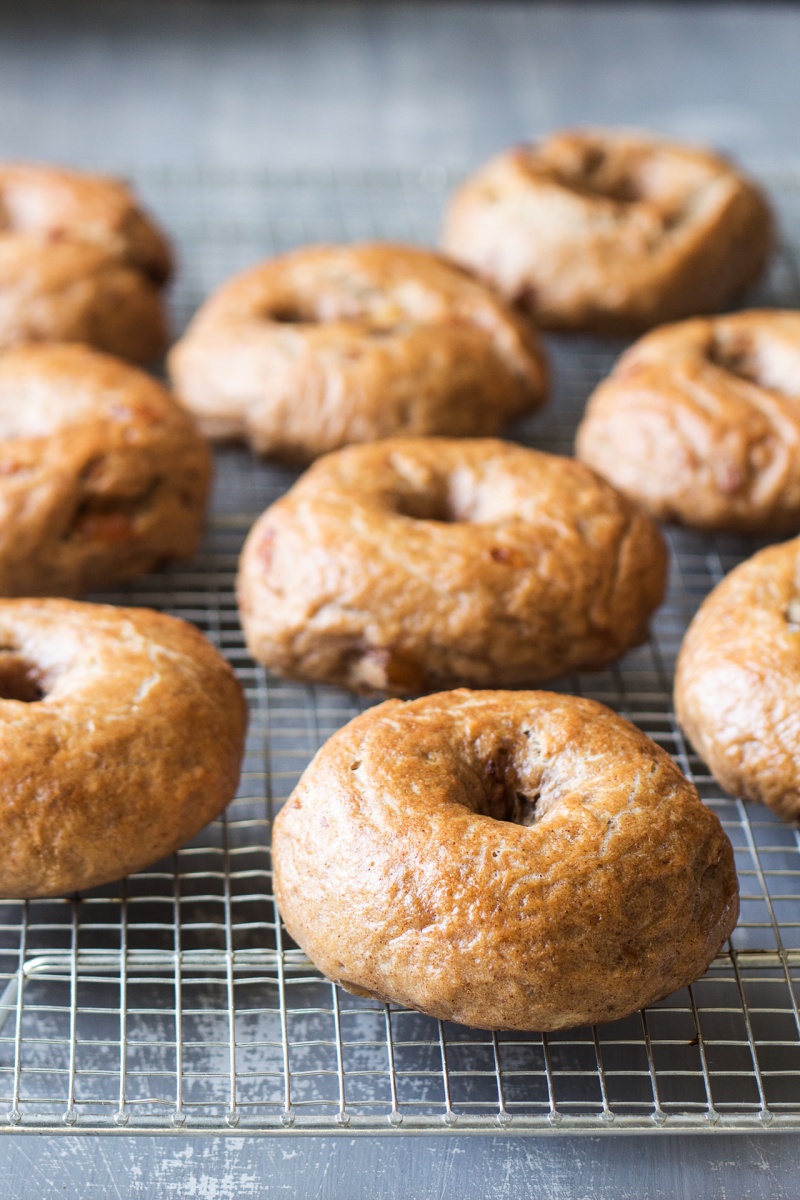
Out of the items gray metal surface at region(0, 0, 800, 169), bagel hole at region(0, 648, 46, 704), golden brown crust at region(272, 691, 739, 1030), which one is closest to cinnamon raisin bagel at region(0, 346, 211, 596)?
bagel hole at region(0, 648, 46, 704)

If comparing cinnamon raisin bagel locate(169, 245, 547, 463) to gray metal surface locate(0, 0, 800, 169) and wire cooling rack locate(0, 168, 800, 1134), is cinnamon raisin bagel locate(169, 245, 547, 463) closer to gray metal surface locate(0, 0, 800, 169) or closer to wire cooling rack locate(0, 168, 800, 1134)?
wire cooling rack locate(0, 168, 800, 1134)

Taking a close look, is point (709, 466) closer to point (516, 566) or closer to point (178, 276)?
point (516, 566)

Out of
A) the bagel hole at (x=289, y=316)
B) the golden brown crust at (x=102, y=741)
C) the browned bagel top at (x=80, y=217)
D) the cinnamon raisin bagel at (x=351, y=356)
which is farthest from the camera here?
the browned bagel top at (x=80, y=217)

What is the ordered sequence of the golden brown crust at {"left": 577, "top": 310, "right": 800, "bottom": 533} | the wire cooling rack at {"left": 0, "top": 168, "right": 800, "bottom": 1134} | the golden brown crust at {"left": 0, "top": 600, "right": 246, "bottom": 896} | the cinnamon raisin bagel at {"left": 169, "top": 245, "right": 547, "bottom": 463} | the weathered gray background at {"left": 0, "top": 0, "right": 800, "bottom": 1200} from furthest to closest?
1. the weathered gray background at {"left": 0, "top": 0, "right": 800, "bottom": 1200}
2. the cinnamon raisin bagel at {"left": 169, "top": 245, "right": 547, "bottom": 463}
3. the golden brown crust at {"left": 577, "top": 310, "right": 800, "bottom": 533}
4. the golden brown crust at {"left": 0, "top": 600, "right": 246, "bottom": 896}
5. the wire cooling rack at {"left": 0, "top": 168, "right": 800, "bottom": 1134}

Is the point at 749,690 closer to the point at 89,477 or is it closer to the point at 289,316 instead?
the point at 89,477

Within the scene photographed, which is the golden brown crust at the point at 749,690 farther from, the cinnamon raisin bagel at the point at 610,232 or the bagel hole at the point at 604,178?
the bagel hole at the point at 604,178

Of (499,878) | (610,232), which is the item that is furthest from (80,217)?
(499,878)

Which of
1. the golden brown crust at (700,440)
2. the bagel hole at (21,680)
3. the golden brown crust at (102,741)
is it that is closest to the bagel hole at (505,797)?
the golden brown crust at (102,741)
